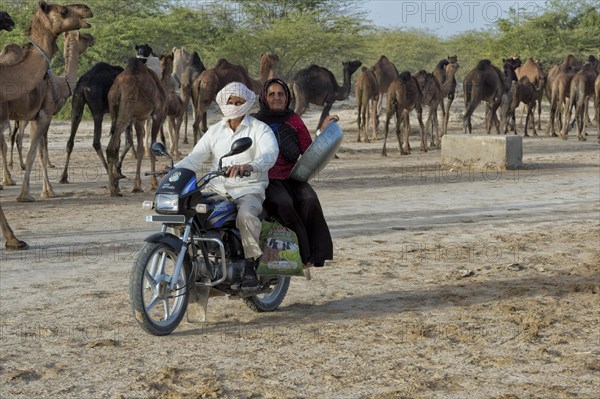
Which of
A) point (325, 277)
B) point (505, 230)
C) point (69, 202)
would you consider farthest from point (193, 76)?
point (325, 277)

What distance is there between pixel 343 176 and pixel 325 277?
8.82 meters

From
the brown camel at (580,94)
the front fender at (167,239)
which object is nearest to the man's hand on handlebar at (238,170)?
the front fender at (167,239)

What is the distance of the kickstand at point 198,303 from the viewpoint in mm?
6586

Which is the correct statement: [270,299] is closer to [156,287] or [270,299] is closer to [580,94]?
[156,287]

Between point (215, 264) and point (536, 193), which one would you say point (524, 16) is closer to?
point (536, 193)

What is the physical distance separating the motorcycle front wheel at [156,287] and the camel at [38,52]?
19.1 ft

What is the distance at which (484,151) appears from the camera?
17984mm

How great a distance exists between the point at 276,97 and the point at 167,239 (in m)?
1.40

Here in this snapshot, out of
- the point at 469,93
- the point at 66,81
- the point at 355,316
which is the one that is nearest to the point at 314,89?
the point at 469,93

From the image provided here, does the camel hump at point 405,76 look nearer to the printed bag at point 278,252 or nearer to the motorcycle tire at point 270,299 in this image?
the motorcycle tire at point 270,299

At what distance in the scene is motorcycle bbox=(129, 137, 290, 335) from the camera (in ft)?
20.2

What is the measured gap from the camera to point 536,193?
1440 centimetres

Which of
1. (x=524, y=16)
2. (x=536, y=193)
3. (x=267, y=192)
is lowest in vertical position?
(x=536, y=193)

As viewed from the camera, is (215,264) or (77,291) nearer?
(215,264)
